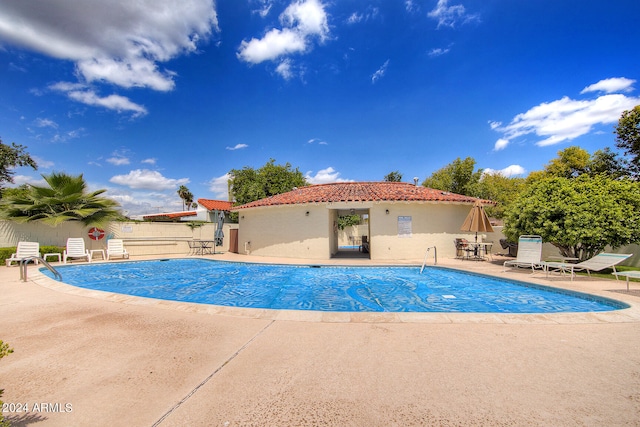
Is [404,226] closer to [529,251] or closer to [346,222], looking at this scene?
[529,251]

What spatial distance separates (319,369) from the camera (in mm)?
3279

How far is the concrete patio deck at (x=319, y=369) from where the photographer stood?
2.45 meters

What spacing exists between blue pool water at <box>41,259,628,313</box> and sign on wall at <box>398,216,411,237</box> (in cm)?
338

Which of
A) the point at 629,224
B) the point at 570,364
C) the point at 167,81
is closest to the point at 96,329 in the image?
the point at 570,364

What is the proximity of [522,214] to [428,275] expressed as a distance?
4496mm

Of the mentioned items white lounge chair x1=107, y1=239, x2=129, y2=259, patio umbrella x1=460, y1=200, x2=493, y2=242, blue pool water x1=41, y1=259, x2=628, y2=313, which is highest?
patio umbrella x1=460, y1=200, x2=493, y2=242

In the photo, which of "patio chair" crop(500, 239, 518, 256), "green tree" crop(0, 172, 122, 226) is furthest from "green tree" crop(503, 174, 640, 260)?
"green tree" crop(0, 172, 122, 226)

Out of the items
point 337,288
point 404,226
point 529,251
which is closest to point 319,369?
point 337,288

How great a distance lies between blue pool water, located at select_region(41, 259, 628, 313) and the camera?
7152mm

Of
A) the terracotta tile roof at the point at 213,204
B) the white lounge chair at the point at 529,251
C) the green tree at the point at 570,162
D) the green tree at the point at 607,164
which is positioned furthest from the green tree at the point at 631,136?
the terracotta tile roof at the point at 213,204

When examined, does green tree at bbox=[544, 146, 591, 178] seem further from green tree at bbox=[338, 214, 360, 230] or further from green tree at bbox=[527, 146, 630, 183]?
green tree at bbox=[338, 214, 360, 230]

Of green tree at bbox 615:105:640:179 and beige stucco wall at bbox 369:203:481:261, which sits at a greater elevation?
green tree at bbox 615:105:640:179

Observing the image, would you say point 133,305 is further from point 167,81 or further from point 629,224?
point 167,81

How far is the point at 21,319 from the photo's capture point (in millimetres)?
5336
